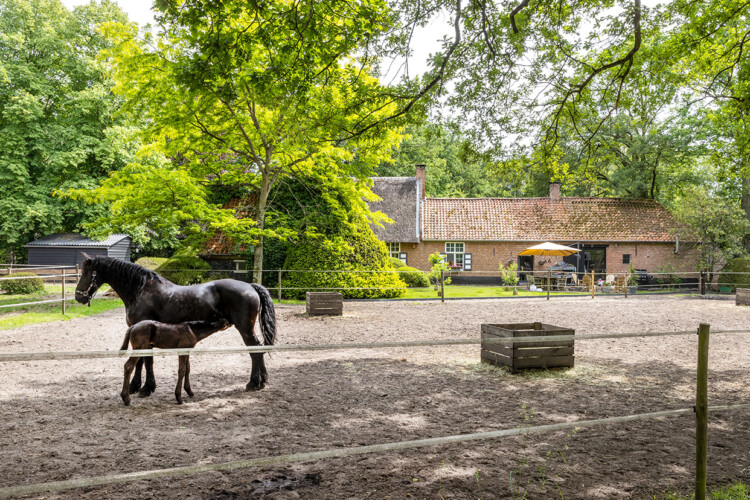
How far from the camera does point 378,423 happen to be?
17.2 ft

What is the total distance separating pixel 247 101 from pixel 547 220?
25246mm

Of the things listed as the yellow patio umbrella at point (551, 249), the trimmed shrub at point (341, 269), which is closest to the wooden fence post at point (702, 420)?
the trimmed shrub at point (341, 269)

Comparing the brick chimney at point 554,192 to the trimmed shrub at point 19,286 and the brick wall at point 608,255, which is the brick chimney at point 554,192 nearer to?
the brick wall at point 608,255

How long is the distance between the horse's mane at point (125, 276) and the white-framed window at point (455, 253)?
26103 mm

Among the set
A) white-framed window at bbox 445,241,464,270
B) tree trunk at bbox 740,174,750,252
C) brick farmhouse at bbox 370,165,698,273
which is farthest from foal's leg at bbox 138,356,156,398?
tree trunk at bbox 740,174,750,252

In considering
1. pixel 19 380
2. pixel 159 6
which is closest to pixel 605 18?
pixel 159 6

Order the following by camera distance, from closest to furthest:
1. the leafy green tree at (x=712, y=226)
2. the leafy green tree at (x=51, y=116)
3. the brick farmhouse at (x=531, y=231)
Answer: the leafy green tree at (x=712, y=226) < the leafy green tree at (x=51, y=116) < the brick farmhouse at (x=531, y=231)

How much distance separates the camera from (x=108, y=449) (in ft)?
14.7

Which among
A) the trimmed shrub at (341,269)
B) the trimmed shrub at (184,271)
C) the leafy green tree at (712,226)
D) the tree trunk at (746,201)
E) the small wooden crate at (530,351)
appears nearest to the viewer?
the small wooden crate at (530,351)

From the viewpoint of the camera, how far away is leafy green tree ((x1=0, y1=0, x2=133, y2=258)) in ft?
86.9

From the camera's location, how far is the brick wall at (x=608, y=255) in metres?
29.8

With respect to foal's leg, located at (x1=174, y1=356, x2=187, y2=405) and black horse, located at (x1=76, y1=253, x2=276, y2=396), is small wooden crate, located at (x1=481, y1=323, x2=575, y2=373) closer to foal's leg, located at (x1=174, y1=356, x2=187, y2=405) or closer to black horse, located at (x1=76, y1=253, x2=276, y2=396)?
black horse, located at (x1=76, y1=253, x2=276, y2=396)

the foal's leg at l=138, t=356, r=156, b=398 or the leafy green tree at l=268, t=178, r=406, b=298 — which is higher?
the leafy green tree at l=268, t=178, r=406, b=298

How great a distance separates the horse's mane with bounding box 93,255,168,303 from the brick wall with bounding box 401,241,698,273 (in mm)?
25583
